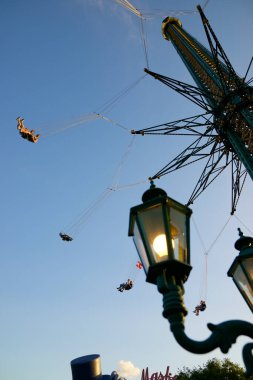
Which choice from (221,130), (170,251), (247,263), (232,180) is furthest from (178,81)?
(170,251)

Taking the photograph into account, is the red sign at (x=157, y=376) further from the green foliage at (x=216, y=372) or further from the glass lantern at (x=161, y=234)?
the glass lantern at (x=161, y=234)

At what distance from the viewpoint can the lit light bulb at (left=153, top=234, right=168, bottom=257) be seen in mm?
2412

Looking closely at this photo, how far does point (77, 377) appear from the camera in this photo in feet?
46.3

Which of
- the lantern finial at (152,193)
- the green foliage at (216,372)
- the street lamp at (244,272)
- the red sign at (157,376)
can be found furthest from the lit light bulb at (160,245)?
the green foliage at (216,372)

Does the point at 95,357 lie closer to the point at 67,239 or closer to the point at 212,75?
the point at 67,239

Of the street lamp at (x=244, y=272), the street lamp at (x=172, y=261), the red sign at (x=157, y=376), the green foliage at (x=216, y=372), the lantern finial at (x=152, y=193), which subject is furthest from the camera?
the green foliage at (x=216, y=372)

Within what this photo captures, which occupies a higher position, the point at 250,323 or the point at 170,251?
the point at 170,251

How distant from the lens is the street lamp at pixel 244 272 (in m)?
3.28

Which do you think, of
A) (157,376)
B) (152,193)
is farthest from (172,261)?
(157,376)

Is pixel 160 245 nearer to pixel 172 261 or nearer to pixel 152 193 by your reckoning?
pixel 172 261

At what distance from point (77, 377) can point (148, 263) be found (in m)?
14.2

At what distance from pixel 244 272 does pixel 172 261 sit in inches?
53.4

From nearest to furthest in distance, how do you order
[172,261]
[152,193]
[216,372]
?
[172,261]
[152,193]
[216,372]

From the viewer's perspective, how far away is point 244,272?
331 centimetres
